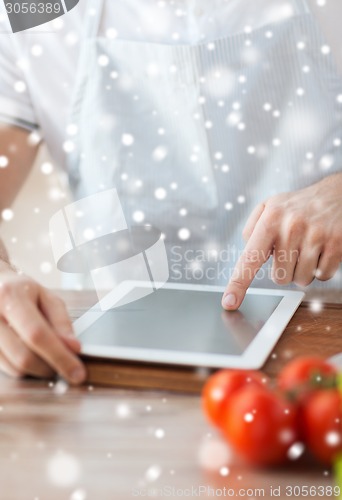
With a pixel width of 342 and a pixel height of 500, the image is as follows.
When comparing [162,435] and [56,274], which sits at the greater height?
[162,435]

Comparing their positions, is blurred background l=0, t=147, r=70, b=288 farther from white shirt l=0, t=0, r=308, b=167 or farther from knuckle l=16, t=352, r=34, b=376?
knuckle l=16, t=352, r=34, b=376

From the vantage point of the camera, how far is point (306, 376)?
0.60 m

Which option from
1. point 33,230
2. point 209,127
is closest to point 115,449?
point 209,127

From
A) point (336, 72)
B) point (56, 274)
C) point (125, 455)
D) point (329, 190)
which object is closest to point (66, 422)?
point (125, 455)

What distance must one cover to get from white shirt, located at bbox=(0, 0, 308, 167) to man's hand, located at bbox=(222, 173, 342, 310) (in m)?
0.33

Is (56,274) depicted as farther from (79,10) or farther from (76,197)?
(79,10)

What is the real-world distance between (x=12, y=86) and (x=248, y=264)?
587 mm

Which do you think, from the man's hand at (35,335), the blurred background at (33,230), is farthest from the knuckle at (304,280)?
the blurred background at (33,230)

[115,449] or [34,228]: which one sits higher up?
[115,449]

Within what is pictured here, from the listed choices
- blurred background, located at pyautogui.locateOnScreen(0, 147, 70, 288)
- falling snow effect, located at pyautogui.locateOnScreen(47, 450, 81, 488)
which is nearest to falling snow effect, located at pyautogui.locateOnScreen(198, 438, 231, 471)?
falling snow effect, located at pyautogui.locateOnScreen(47, 450, 81, 488)

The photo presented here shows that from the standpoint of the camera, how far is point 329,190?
105cm

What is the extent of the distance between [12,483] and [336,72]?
0.83 metres

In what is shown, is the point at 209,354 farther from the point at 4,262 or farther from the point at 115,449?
the point at 4,262

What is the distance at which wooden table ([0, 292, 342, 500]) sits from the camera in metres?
0.55
